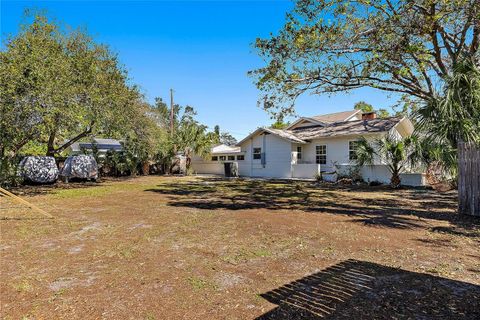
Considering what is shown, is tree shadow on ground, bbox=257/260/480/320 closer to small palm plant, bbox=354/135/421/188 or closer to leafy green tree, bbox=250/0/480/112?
leafy green tree, bbox=250/0/480/112

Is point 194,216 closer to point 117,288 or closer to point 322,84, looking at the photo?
point 117,288

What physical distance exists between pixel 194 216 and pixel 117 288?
175 inches

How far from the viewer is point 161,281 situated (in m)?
3.76

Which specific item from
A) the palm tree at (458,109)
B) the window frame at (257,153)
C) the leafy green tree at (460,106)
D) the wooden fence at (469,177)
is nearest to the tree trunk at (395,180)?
the wooden fence at (469,177)

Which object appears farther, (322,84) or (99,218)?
(322,84)

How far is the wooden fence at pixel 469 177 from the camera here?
22.9ft

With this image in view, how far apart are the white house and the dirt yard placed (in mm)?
11604

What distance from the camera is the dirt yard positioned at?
10.1ft

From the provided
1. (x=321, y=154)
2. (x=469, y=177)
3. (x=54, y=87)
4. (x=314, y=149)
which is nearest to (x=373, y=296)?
(x=469, y=177)

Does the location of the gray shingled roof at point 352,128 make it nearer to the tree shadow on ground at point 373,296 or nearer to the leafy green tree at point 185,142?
the leafy green tree at point 185,142

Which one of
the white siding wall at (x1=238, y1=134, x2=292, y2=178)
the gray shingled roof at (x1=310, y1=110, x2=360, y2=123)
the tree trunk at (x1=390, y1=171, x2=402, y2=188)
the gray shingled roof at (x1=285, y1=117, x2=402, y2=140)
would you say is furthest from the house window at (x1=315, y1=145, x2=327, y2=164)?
the gray shingled roof at (x1=310, y1=110, x2=360, y2=123)

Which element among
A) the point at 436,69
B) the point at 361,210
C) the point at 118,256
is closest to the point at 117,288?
the point at 118,256

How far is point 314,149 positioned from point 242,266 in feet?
64.2

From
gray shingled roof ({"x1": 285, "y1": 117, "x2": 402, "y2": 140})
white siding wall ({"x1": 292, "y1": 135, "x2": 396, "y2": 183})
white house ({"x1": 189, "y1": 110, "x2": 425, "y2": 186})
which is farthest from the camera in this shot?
gray shingled roof ({"x1": 285, "y1": 117, "x2": 402, "y2": 140})
